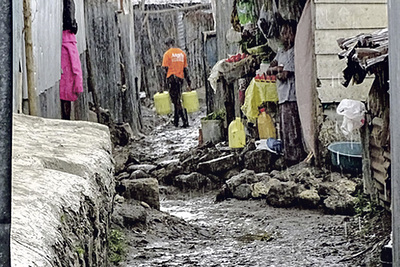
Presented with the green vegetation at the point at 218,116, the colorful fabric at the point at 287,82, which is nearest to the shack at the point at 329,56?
the colorful fabric at the point at 287,82

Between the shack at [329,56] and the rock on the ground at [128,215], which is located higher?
the shack at [329,56]

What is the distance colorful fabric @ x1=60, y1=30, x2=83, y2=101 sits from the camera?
8570mm

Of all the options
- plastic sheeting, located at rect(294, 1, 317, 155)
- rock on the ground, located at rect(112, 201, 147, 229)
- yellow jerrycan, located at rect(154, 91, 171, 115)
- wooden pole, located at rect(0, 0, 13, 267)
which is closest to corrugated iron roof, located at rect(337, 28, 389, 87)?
plastic sheeting, located at rect(294, 1, 317, 155)

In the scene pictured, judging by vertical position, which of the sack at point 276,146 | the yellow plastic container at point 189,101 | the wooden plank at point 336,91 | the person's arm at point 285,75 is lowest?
the sack at point 276,146

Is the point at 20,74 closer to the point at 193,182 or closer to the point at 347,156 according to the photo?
the point at 347,156

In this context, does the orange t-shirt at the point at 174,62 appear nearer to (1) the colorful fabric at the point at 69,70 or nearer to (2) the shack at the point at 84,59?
(2) the shack at the point at 84,59

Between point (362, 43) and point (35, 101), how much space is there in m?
3.46

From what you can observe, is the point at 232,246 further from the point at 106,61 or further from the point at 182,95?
the point at 182,95

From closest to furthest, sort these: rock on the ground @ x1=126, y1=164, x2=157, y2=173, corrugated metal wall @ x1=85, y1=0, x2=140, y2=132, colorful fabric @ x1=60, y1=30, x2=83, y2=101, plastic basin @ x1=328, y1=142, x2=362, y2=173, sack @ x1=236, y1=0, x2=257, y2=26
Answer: colorful fabric @ x1=60, y1=30, x2=83, y2=101 → plastic basin @ x1=328, y1=142, x2=362, y2=173 → rock on the ground @ x1=126, y1=164, x2=157, y2=173 → sack @ x1=236, y1=0, x2=257, y2=26 → corrugated metal wall @ x1=85, y1=0, x2=140, y2=132

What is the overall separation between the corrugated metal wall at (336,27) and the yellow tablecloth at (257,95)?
1.73 meters

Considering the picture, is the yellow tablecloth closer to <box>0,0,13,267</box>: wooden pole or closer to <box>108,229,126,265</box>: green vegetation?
<box>108,229,126,265</box>: green vegetation

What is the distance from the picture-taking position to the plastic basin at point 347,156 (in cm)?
903

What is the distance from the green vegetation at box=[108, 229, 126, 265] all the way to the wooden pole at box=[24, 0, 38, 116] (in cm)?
156

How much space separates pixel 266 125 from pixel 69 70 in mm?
4336
